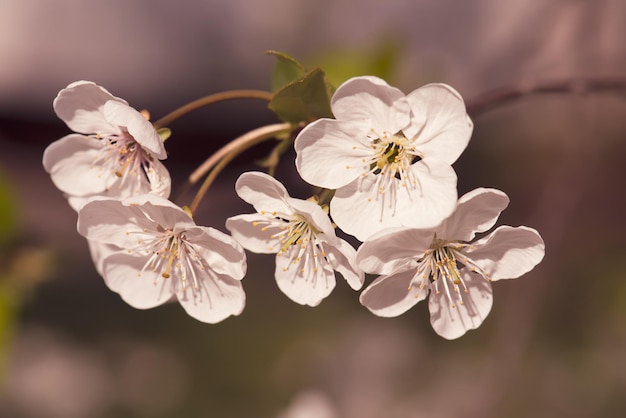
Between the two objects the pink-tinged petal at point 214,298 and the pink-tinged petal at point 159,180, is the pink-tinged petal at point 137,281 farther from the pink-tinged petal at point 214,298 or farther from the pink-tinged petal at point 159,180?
the pink-tinged petal at point 159,180

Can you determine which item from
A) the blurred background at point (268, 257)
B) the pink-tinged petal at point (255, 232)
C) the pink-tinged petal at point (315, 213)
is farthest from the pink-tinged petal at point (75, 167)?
the blurred background at point (268, 257)

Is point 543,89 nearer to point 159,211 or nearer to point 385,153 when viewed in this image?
point 385,153

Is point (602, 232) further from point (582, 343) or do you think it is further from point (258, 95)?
point (258, 95)

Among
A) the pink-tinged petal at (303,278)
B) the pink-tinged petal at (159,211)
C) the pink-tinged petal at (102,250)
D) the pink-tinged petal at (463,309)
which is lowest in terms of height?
the pink-tinged petal at (102,250)

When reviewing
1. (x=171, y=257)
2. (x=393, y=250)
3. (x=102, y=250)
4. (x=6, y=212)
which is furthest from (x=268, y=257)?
(x=393, y=250)

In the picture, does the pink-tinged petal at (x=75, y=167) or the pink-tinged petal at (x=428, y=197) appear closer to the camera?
the pink-tinged petal at (x=428, y=197)

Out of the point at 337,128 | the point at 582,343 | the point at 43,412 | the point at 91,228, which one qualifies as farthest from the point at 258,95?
the point at 43,412

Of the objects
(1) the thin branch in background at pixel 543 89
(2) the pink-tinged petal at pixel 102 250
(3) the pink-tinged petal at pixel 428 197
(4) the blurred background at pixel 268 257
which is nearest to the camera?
(3) the pink-tinged petal at pixel 428 197

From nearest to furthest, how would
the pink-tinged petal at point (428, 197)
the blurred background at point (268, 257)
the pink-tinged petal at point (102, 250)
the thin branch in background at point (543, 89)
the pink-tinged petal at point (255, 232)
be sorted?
the pink-tinged petal at point (428, 197), the pink-tinged petal at point (255, 232), the pink-tinged petal at point (102, 250), the thin branch in background at point (543, 89), the blurred background at point (268, 257)
